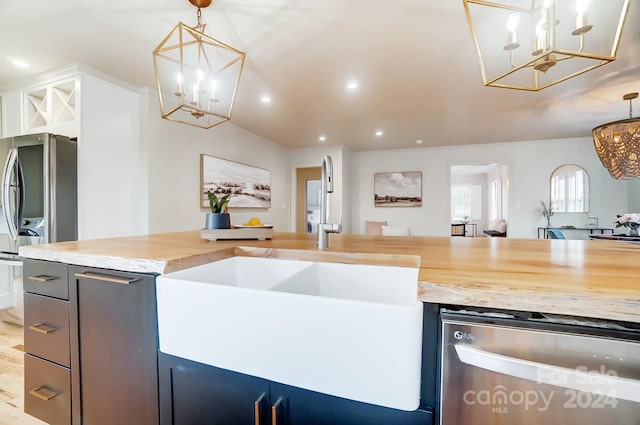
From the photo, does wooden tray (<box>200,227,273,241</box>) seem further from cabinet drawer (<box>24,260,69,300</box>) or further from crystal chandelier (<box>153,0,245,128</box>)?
crystal chandelier (<box>153,0,245,128</box>)

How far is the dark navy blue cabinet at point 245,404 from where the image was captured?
671 mm

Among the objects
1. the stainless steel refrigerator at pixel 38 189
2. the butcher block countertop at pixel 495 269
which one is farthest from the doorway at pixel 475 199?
the stainless steel refrigerator at pixel 38 189

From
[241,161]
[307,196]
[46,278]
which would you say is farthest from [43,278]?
[307,196]

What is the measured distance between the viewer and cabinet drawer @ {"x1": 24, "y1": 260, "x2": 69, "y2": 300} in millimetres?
1120

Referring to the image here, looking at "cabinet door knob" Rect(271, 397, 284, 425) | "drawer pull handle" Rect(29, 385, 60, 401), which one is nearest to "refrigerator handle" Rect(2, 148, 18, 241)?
"drawer pull handle" Rect(29, 385, 60, 401)

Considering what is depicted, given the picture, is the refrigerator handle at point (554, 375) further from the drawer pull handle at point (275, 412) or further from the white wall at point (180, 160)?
the white wall at point (180, 160)

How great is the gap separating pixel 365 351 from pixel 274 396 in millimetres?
308

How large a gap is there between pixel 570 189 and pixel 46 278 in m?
7.47

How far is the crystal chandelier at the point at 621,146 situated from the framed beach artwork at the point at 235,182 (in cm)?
454

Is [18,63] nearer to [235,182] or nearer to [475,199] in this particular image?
[235,182]

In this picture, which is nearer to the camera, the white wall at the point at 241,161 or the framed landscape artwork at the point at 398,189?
the white wall at the point at 241,161

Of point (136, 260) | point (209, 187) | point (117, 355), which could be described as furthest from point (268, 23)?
point (209, 187)

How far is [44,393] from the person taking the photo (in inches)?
46.6

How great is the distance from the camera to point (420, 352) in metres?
0.64
